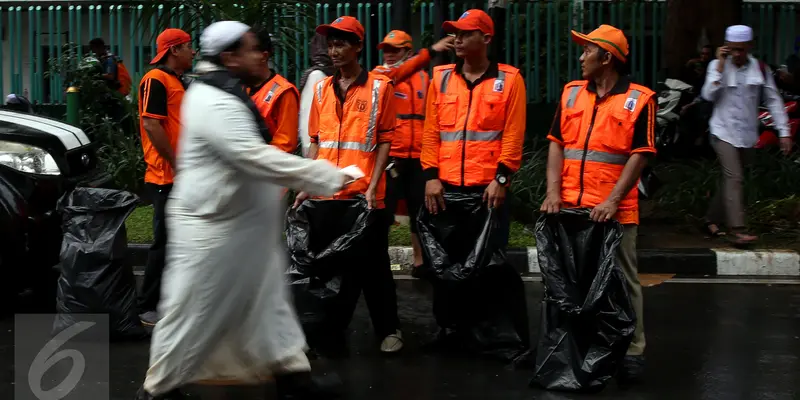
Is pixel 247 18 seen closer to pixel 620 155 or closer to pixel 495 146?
pixel 495 146

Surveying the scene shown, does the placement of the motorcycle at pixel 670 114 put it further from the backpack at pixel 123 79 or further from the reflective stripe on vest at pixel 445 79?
the backpack at pixel 123 79

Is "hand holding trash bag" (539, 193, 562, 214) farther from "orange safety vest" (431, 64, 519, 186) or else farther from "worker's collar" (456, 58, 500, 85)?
"worker's collar" (456, 58, 500, 85)

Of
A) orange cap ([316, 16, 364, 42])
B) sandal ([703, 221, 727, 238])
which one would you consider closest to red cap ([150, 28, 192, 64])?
orange cap ([316, 16, 364, 42])

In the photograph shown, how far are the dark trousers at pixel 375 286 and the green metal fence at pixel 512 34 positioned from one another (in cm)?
613

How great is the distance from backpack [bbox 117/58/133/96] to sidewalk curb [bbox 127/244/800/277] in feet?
12.6

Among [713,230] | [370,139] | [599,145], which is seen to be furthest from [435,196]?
[713,230]

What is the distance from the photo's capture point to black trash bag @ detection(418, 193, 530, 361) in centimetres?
595

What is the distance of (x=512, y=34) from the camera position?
12570mm

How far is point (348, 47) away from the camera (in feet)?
19.9

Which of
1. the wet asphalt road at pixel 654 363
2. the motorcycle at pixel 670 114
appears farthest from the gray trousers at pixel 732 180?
the motorcycle at pixel 670 114

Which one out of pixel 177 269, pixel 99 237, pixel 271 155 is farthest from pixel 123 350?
pixel 271 155

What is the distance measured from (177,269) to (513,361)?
2.11 meters

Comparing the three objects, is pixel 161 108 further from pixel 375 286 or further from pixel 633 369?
pixel 633 369

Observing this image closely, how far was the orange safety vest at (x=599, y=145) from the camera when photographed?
5.47 metres
